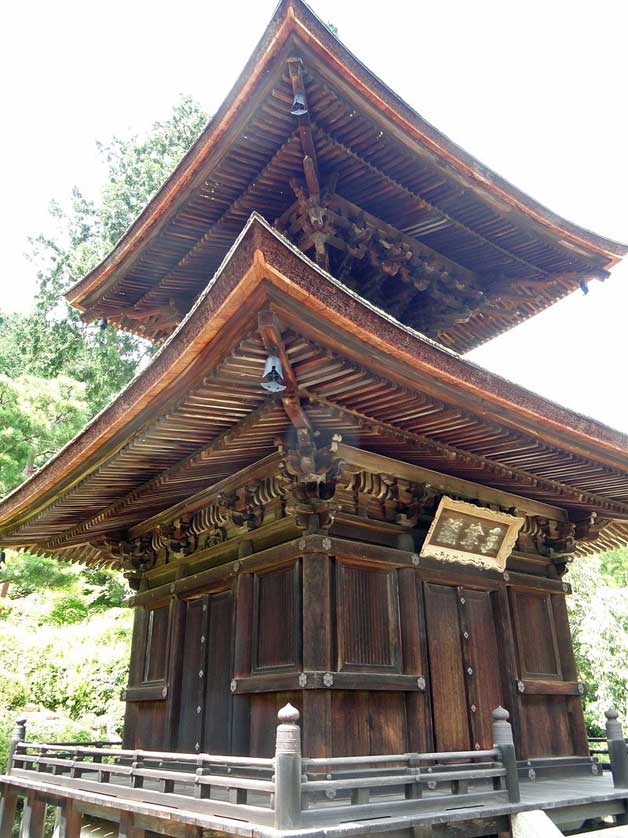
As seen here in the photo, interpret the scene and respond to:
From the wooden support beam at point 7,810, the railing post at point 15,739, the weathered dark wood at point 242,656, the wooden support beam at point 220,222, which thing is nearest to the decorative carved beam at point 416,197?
the wooden support beam at point 220,222

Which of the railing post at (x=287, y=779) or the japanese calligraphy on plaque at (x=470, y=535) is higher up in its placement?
the japanese calligraphy on plaque at (x=470, y=535)

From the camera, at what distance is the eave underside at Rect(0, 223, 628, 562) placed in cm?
488

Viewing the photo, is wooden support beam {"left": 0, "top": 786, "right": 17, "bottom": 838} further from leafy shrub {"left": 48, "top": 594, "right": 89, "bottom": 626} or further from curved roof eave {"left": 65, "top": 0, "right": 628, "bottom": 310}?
leafy shrub {"left": 48, "top": 594, "right": 89, "bottom": 626}

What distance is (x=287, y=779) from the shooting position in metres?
4.32

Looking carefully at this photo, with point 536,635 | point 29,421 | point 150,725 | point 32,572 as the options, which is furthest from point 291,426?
point 32,572

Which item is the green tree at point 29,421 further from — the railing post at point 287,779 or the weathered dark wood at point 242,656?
the railing post at point 287,779

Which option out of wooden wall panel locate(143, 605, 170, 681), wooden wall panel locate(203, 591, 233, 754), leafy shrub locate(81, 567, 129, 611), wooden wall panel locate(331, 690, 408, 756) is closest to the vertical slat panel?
wooden wall panel locate(331, 690, 408, 756)

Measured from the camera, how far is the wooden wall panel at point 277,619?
255 inches

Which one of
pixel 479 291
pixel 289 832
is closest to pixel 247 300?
pixel 289 832

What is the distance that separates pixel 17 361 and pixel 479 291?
2073cm

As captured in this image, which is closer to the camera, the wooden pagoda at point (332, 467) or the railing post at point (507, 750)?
the wooden pagoda at point (332, 467)

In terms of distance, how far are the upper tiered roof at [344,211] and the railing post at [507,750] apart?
18.7 ft

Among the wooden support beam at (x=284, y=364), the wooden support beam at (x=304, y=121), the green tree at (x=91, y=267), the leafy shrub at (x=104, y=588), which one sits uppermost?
the green tree at (x=91, y=267)

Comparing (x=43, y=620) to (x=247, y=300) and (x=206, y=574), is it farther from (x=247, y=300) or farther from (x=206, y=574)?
(x=247, y=300)
